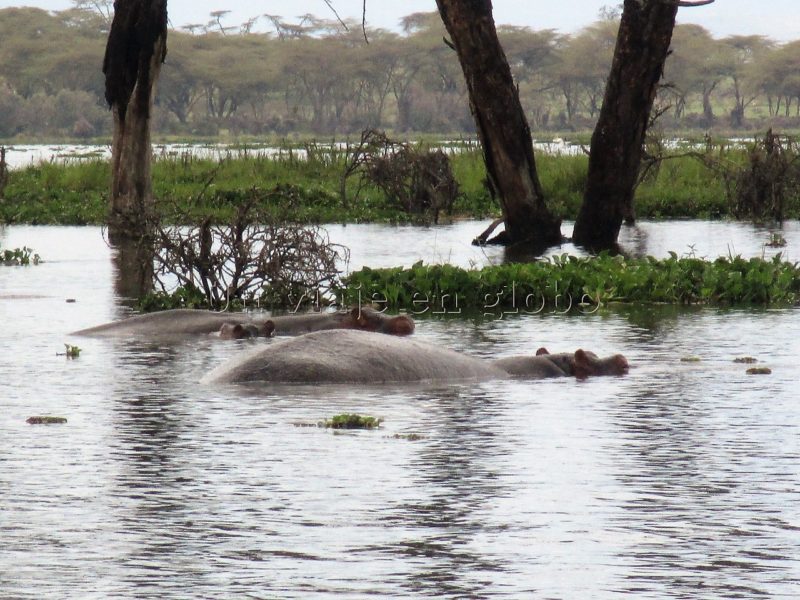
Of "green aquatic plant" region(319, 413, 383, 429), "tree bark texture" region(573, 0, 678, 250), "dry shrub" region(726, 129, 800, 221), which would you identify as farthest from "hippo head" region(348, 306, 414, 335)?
"dry shrub" region(726, 129, 800, 221)

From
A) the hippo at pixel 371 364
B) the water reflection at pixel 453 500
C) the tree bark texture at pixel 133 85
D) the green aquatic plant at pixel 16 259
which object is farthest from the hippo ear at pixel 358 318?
the tree bark texture at pixel 133 85

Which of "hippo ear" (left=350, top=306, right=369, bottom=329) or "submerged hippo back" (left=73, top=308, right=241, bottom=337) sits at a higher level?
"hippo ear" (left=350, top=306, right=369, bottom=329)

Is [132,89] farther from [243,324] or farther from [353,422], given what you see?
[353,422]

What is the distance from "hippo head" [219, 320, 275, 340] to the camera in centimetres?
1162

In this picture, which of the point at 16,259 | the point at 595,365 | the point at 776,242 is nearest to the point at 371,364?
the point at 595,365

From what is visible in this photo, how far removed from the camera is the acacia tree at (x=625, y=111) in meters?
17.7

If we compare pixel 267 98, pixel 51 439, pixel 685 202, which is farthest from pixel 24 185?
pixel 267 98

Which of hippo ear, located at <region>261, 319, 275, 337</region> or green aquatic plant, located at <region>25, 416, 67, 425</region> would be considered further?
hippo ear, located at <region>261, 319, 275, 337</region>

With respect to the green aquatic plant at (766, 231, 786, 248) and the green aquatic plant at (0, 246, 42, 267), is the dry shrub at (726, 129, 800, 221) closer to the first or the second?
the green aquatic plant at (766, 231, 786, 248)

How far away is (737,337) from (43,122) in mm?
87581

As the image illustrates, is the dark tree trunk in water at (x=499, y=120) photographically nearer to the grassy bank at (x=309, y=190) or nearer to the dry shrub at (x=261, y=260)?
the dry shrub at (x=261, y=260)

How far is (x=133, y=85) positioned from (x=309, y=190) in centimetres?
654

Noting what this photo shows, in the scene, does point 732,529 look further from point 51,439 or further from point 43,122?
point 43,122

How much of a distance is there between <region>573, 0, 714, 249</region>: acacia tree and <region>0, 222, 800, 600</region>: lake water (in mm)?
6892
